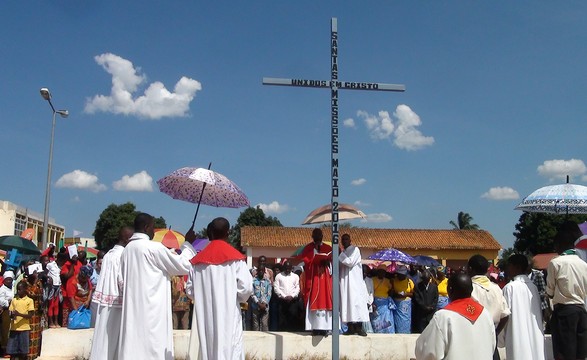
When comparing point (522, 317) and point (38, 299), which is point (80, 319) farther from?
point (522, 317)

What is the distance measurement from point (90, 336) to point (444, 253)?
39.3 meters

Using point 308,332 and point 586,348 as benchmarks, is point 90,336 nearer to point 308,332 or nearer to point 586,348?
point 308,332

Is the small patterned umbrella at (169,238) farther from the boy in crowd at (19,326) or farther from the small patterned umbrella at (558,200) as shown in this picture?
the small patterned umbrella at (558,200)

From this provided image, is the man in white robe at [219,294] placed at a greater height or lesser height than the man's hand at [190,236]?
lesser

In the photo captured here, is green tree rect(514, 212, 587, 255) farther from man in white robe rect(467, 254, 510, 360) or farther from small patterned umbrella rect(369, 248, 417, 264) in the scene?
man in white robe rect(467, 254, 510, 360)

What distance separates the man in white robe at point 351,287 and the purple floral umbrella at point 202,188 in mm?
1805

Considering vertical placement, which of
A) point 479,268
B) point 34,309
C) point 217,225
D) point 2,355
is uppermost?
point 217,225

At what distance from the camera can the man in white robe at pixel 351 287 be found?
8.81m

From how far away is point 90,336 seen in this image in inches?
346

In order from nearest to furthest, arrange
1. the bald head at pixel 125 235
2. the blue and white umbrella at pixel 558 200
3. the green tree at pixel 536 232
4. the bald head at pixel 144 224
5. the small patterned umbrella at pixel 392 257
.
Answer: the bald head at pixel 144 224, the bald head at pixel 125 235, the blue and white umbrella at pixel 558 200, the small patterned umbrella at pixel 392 257, the green tree at pixel 536 232

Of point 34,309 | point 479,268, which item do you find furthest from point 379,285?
point 34,309

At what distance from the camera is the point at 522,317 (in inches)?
253

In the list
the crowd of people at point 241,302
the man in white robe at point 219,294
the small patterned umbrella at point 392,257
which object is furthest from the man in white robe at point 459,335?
the small patterned umbrella at point 392,257

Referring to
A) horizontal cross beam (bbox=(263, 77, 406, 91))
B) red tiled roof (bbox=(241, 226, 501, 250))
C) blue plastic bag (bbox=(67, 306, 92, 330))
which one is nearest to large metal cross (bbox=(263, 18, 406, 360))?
horizontal cross beam (bbox=(263, 77, 406, 91))
